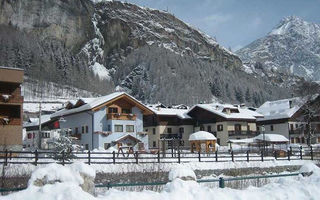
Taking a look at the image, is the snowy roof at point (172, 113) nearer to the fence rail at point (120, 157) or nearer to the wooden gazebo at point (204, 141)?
the wooden gazebo at point (204, 141)

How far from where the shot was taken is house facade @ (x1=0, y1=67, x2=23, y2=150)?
34.9m

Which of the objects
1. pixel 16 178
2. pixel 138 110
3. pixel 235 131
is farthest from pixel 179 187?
pixel 235 131

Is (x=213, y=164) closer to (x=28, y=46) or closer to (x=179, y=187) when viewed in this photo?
(x=179, y=187)

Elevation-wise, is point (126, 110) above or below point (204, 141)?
above

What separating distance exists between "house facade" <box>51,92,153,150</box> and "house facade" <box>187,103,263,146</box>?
20408 millimetres

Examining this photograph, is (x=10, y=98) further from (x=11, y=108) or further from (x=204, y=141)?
(x=204, y=141)

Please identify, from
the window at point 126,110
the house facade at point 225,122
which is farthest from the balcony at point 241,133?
the window at point 126,110

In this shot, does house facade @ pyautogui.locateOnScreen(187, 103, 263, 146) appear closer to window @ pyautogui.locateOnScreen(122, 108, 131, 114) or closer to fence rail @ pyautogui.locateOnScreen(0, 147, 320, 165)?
window @ pyautogui.locateOnScreen(122, 108, 131, 114)

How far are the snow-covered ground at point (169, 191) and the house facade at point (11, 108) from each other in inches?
1013

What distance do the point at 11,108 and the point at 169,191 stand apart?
95.4 ft

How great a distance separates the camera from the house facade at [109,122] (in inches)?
1967

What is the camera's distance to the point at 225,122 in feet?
228

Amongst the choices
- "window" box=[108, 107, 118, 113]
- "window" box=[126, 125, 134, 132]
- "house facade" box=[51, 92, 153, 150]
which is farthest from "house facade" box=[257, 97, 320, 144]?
"window" box=[108, 107, 118, 113]

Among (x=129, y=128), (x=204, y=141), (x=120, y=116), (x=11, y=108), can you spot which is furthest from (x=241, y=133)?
(x=11, y=108)
